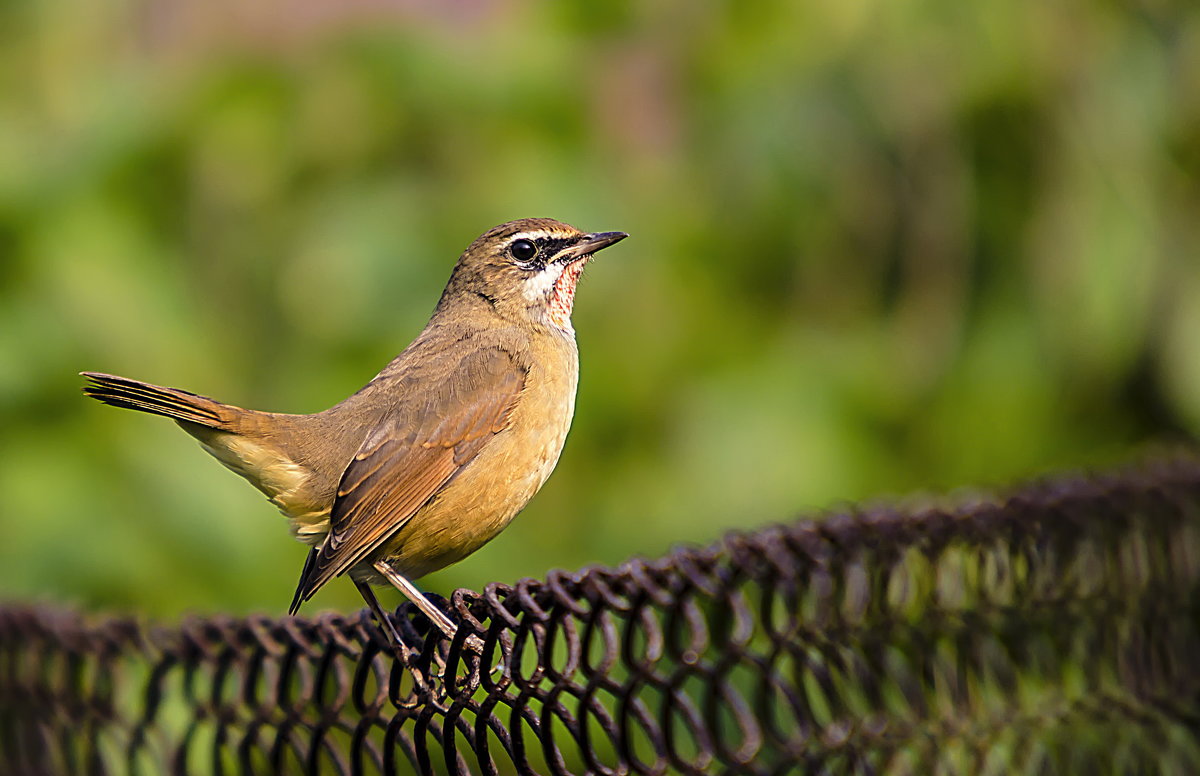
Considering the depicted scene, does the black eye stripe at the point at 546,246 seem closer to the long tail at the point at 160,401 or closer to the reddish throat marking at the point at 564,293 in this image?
the reddish throat marking at the point at 564,293

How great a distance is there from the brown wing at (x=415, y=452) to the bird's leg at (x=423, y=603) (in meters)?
0.12

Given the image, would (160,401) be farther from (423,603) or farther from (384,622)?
(384,622)

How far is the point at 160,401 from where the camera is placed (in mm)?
3443

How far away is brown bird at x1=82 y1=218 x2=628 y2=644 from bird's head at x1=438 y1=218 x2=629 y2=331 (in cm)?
8

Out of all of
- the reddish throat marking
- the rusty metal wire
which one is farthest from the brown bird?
the rusty metal wire

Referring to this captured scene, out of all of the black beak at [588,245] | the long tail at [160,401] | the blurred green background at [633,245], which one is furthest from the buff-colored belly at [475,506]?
the blurred green background at [633,245]

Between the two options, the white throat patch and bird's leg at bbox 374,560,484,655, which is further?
the white throat patch

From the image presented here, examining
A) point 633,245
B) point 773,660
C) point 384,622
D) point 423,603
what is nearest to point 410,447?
point 423,603

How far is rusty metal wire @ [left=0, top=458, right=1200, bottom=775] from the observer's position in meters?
2.21

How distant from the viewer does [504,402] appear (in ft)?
12.2

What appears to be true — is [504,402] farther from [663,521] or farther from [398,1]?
[398,1]

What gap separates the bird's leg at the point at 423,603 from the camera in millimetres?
2610

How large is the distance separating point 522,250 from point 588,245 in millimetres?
220

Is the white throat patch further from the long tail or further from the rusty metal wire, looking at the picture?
the rusty metal wire
